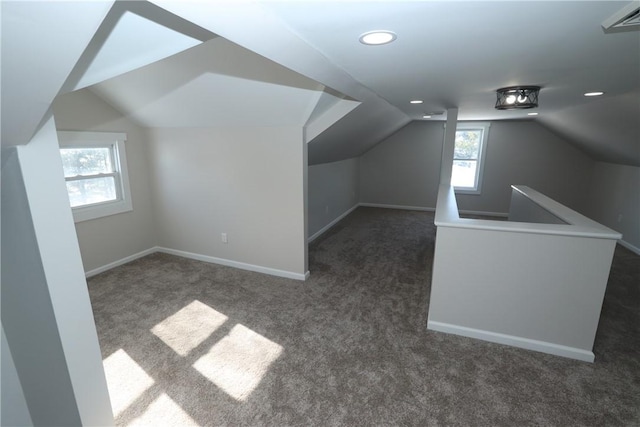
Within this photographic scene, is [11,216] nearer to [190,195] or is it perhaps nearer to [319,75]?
[319,75]

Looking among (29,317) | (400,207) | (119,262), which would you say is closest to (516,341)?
(29,317)

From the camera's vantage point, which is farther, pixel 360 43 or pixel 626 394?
pixel 626 394

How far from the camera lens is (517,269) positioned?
2248 mm

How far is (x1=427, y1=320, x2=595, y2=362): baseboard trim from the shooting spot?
2215 mm

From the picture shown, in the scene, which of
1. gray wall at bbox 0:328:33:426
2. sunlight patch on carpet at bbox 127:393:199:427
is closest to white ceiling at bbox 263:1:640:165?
gray wall at bbox 0:328:33:426

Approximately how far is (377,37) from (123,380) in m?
2.49

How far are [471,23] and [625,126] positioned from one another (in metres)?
3.43

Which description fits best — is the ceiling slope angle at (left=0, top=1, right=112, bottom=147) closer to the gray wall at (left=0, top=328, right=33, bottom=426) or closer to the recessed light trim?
the gray wall at (left=0, top=328, right=33, bottom=426)

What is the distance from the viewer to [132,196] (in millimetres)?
3877

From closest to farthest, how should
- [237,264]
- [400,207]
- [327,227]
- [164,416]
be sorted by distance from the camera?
1. [164,416]
2. [237,264]
3. [327,227]
4. [400,207]

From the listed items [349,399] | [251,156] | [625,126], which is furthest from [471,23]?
[625,126]

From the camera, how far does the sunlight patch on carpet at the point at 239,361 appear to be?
1.97 metres

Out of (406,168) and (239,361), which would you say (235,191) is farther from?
(406,168)

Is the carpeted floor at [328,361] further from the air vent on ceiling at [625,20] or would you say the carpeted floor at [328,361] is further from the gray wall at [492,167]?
the gray wall at [492,167]
